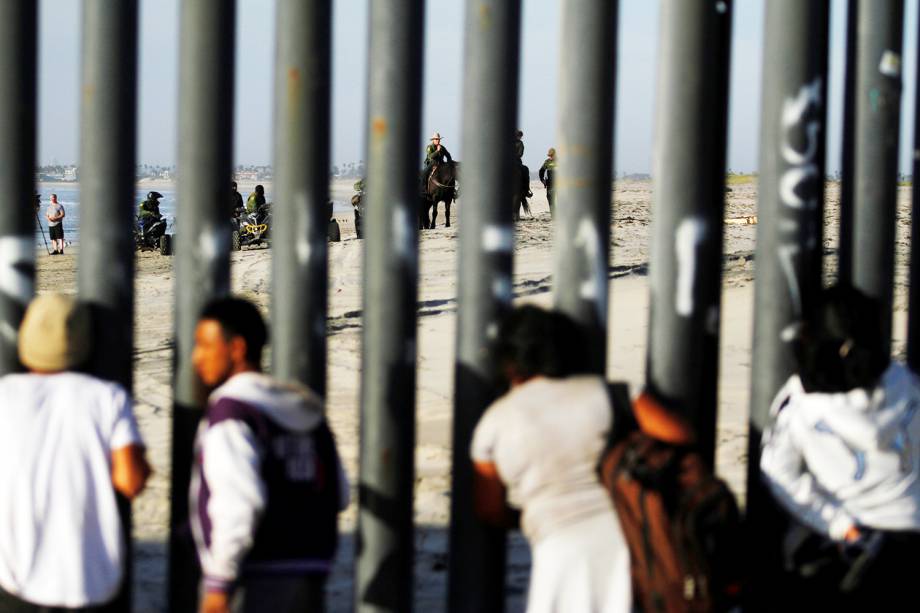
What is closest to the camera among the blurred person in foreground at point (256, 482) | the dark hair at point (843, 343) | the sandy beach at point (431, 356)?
the blurred person in foreground at point (256, 482)

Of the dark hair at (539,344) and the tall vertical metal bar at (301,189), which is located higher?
the tall vertical metal bar at (301,189)

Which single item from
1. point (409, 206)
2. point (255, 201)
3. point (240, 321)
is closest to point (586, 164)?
point (409, 206)

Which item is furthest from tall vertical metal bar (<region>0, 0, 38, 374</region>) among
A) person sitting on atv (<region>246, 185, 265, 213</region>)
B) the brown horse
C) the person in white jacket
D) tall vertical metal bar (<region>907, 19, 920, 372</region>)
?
person sitting on atv (<region>246, 185, 265, 213</region>)

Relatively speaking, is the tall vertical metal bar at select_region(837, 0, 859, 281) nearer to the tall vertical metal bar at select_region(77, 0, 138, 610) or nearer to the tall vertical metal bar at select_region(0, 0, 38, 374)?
the tall vertical metal bar at select_region(77, 0, 138, 610)

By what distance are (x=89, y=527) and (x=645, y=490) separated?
1.46 metres

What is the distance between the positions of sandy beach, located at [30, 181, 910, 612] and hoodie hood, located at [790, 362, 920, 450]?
0.55m

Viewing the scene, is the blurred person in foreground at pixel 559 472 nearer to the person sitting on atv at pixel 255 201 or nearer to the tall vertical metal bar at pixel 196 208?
the tall vertical metal bar at pixel 196 208

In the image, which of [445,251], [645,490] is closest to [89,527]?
[645,490]

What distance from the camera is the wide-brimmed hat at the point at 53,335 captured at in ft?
12.0

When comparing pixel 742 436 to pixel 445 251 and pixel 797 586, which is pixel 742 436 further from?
pixel 445 251

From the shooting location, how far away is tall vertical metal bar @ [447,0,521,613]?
14.0ft

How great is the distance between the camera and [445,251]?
18281 mm

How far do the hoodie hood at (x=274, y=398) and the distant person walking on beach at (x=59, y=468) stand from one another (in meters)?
0.33

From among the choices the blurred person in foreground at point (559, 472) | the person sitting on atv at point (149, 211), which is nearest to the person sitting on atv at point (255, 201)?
the person sitting on atv at point (149, 211)
